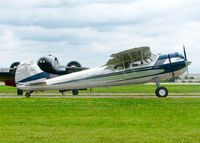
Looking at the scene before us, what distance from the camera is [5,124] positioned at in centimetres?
1507

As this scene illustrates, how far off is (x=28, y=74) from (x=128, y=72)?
7556 mm

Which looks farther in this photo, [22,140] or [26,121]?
[26,121]

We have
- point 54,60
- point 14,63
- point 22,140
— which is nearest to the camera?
point 22,140

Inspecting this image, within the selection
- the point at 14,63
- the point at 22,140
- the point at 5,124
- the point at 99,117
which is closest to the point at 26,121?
the point at 5,124

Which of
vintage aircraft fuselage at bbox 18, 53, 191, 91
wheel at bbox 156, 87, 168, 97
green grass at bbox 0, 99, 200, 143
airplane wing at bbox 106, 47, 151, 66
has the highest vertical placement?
airplane wing at bbox 106, 47, 151, 66

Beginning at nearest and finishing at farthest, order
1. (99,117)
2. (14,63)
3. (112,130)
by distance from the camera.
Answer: (112,130) < (99,117) < (14,63)

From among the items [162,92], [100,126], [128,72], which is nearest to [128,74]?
[128,72]

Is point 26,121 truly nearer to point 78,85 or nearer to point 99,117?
point 99,117

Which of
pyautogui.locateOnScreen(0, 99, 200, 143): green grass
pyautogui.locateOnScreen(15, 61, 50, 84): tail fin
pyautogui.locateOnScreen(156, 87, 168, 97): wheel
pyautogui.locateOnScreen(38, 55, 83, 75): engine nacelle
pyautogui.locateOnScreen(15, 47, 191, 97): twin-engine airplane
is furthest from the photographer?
pyautogui.locateOnScreen(38, 55, 83, 75): engine nacelle

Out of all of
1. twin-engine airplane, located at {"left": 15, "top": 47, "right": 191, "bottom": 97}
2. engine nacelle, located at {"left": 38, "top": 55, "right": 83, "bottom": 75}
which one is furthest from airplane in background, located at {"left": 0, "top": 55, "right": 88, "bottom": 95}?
twin-engine airplane, located at {"left": 15, "top": 47, "right": 191, "bottom": 97}

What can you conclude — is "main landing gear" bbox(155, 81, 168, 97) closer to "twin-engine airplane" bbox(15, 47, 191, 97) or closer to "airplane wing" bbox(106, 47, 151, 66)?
"twin-engine airplane" bbox(15, 47, 191, 97)

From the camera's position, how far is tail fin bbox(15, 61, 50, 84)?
36.6m

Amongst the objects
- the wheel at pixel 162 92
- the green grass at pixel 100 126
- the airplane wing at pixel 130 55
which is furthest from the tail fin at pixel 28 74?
the green grass at pixel 100 126

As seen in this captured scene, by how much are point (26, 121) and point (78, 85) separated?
60.4 ft
